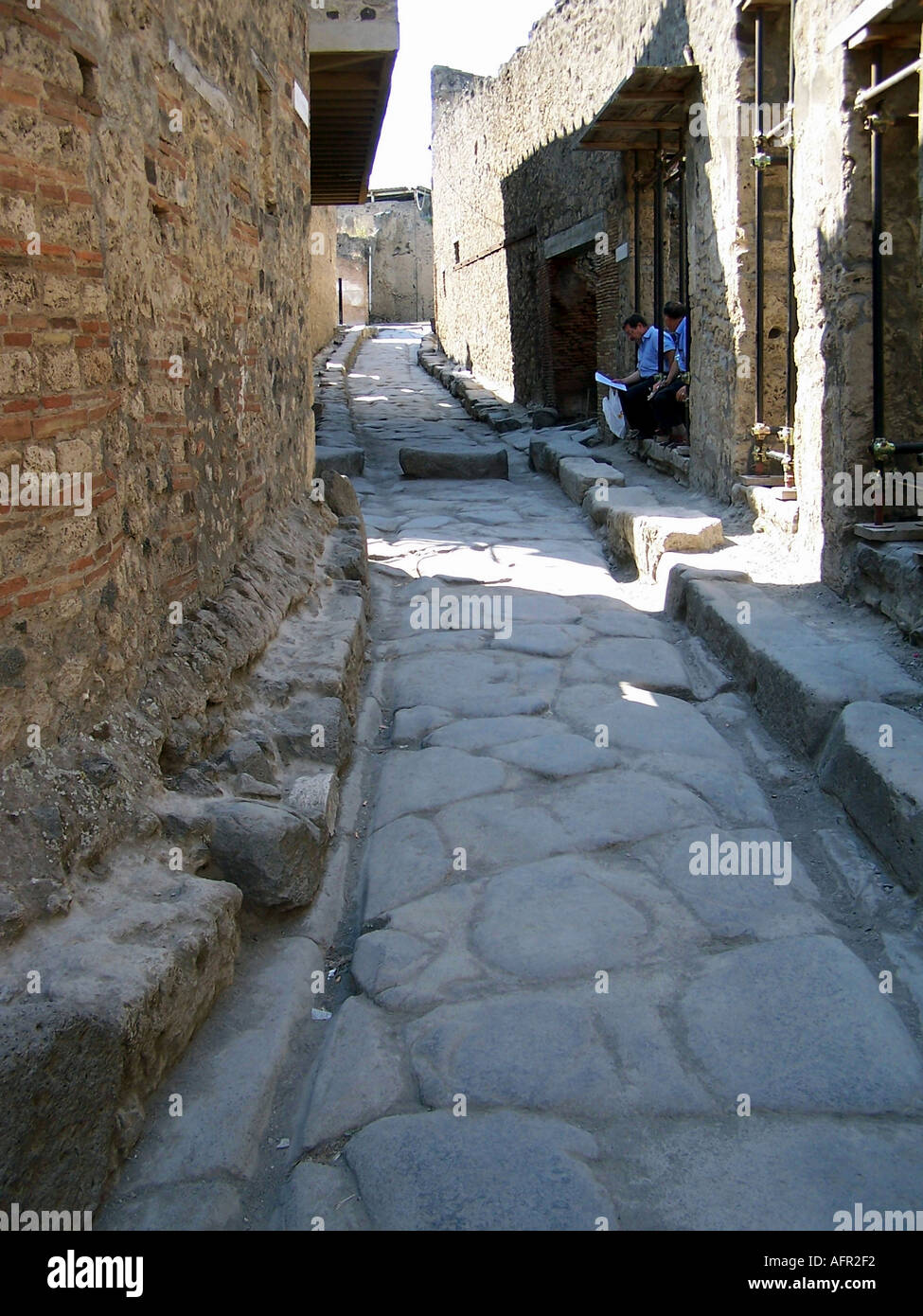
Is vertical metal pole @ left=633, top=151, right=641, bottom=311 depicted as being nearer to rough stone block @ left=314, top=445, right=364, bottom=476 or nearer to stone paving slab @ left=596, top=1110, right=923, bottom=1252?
rough stone block @ left=314, top=445, right=364, bottom=476

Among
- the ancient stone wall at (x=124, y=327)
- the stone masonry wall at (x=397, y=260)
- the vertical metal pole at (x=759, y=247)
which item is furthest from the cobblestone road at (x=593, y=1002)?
the stone masonry wall at (x=397, y=260)

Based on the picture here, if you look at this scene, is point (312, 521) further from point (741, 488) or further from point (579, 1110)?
point (579, 1110)

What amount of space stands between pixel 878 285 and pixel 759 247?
1.75m

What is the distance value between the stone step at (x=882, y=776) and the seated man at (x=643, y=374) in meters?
5.97

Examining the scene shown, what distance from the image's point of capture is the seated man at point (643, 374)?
919 centimetres

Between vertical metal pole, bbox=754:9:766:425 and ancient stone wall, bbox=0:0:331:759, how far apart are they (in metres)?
2.73

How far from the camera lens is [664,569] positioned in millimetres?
5855

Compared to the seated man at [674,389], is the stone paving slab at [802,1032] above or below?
below

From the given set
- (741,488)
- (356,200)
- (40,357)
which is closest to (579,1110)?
(40,357)

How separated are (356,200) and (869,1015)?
48.2 feet

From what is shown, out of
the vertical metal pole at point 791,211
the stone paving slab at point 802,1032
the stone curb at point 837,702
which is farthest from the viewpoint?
the vertical metal pole at point 791,211

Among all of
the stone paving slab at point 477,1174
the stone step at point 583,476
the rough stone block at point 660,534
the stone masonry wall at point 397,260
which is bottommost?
the stone paving slab at point 477,1174

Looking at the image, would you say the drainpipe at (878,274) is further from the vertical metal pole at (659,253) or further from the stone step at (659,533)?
the vertical metal pole at (659,253)
